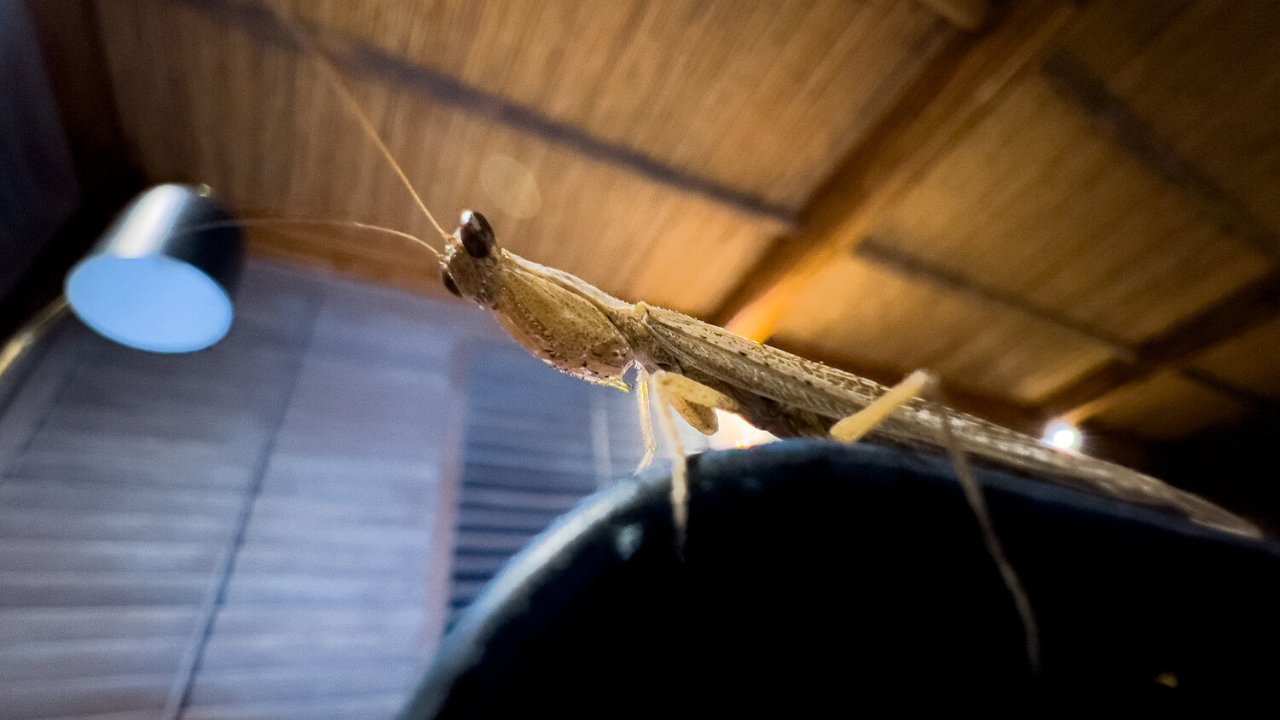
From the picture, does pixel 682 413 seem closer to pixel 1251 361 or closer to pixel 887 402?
pixel 887 402

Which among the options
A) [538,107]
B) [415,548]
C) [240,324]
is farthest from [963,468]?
[240,324]

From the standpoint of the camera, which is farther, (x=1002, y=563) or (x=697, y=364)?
A: (x=697, y=364)

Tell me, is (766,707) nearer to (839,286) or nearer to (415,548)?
(415,548)

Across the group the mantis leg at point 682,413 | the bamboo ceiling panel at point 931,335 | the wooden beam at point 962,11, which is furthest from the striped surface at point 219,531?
the wooden beam at point 962,11

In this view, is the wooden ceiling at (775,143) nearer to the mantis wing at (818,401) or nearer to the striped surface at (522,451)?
the striped surface at (522,451)

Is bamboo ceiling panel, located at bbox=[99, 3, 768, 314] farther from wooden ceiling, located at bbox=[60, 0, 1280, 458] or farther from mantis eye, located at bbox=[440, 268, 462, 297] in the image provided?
mantis eye, located at bbox=[440, 268, 462, 297]

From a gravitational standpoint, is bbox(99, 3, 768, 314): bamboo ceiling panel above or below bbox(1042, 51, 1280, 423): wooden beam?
above

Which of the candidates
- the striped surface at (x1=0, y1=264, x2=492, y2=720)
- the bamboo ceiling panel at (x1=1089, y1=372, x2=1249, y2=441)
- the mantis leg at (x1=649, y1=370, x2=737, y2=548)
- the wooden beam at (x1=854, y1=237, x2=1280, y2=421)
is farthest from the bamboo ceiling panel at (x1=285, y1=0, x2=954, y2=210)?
the bamboo ceiling panel at (x1=1089, y1=372, x2=1249, y2=441)

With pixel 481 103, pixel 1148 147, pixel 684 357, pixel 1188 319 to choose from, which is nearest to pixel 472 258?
pixel 684 357
